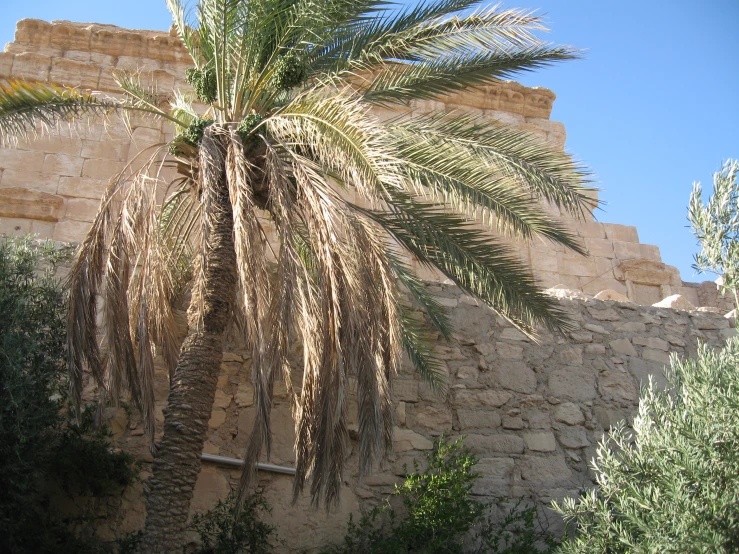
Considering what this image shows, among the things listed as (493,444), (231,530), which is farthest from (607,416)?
(231,530)

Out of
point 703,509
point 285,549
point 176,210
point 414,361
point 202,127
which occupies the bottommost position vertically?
point 285,549

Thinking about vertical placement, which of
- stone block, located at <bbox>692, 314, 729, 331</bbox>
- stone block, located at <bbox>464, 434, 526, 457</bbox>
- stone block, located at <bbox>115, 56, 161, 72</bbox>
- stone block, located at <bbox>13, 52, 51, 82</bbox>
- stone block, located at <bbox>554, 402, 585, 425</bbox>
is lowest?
stone block, located at <bbox>464, 434, 526, 457</bbox>

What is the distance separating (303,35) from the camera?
602 centimetres

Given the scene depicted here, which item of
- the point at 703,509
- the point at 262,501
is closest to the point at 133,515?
the point at 262,501

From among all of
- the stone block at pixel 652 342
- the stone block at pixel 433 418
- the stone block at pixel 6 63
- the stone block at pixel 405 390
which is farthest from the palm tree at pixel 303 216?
the stone block at pixel 6 63

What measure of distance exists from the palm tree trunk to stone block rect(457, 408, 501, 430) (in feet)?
7.15

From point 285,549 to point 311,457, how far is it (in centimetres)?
142

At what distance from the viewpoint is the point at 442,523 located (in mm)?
5840

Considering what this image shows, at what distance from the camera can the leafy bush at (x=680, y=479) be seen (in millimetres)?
4875

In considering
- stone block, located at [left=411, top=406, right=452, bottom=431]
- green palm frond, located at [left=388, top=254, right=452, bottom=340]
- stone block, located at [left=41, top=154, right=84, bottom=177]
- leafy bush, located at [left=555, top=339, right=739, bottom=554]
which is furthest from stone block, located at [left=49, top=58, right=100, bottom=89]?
leafy bush, located at [left=555, top=339, right=739, bottom=554]

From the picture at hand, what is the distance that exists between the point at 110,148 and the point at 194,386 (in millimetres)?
5648

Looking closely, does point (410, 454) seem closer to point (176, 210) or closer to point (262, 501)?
point (262, 501)

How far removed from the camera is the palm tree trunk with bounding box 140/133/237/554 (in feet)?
16.5

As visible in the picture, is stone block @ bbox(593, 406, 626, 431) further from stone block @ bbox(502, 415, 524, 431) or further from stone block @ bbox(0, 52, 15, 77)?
stone block @ bbox(0, 52, 15, 77)
